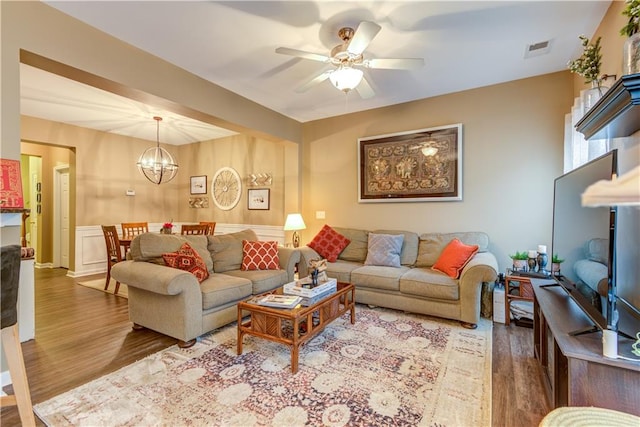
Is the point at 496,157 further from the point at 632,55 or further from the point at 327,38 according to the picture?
the point at 327,38

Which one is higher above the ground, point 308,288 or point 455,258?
point 455,258

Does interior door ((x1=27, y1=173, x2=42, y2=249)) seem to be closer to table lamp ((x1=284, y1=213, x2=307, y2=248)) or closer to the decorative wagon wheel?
the decorative wagon wheel

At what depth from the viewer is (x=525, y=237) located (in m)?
3.48

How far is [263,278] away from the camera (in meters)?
3.27

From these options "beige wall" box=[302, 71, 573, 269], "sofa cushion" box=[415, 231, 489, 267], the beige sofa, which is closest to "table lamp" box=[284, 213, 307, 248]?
the beige sofa

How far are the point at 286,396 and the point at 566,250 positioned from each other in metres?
2.22

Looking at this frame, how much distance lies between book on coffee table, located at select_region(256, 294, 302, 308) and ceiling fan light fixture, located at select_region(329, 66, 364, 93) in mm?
1846

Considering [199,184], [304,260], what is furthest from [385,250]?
[199,184]

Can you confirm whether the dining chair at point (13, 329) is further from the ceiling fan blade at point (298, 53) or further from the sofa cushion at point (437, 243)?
the sofa cushion at point (437, 243)

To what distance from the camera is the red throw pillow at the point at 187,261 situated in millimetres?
2825

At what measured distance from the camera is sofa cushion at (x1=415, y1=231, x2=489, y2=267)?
3555mm

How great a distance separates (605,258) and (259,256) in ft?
10.1

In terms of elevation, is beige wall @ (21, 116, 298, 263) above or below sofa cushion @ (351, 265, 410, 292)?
above

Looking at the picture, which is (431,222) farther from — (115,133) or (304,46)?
(115,133)
